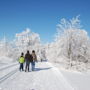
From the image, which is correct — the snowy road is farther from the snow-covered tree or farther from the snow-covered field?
the snow-covered tree

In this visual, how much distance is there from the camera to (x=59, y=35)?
110ft

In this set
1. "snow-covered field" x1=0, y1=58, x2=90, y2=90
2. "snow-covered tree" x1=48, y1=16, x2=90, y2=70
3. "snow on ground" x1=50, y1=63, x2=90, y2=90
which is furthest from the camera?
"snow-covered tree" x1=48, y1=16, x2=90, y2=70

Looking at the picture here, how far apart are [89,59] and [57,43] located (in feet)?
29.1

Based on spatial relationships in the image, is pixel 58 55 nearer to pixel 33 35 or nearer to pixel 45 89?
pixel 45 89

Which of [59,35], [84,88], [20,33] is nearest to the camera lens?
[84,88]

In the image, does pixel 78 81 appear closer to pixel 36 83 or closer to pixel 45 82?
pixel 45 82

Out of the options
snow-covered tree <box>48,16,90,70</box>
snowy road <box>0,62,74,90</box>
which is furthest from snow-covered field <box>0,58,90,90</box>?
snow-covered tree <box>48,16,90,70</box>

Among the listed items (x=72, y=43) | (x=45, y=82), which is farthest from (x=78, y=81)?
(x=72, y=43)

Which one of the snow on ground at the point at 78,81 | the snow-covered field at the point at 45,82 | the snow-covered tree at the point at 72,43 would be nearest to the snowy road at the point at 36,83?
the snow-covered field at the point at 45,82

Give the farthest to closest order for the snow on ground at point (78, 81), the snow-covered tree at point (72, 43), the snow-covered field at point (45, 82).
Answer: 1. the snow-covered tree at point (72, 43)
2. the snow-covered field at point (45, 82)
3. the snow on ground at point (78, 81)

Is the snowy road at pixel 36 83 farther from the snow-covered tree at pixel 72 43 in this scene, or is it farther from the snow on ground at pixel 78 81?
the snow-covered tree at pixel 72 43

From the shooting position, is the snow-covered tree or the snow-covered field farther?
the snow-covered tree

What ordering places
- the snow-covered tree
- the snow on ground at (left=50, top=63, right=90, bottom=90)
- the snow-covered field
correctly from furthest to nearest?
the snow-covered tree
the snow-covered field
the snow on ground at (left=50, top=63, right=90, bottom=90)

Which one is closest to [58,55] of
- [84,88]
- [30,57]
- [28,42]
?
[30,57]
